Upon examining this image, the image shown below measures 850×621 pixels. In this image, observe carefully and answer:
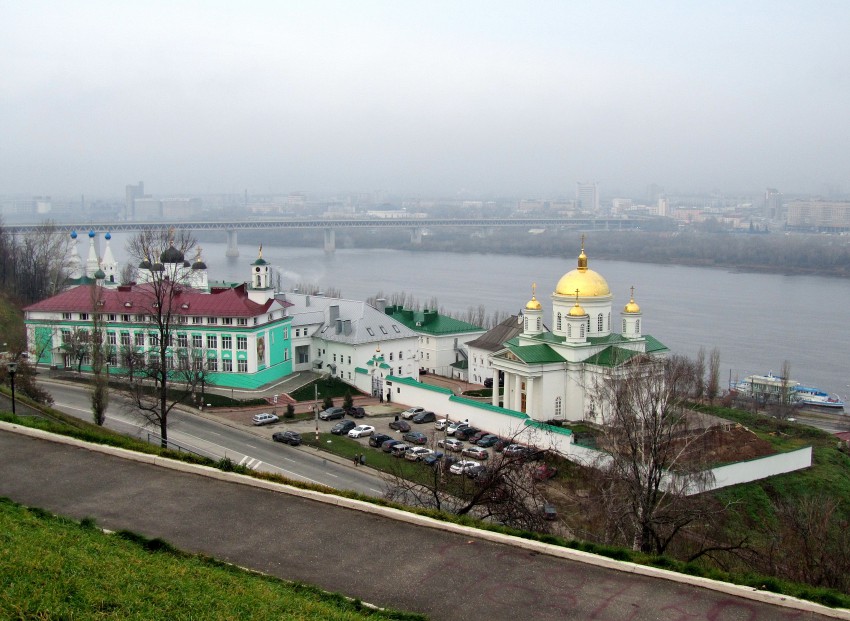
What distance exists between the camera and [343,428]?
39.9 ft

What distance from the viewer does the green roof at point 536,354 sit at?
42.3 ft

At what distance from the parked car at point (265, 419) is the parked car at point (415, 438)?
1.87 metres

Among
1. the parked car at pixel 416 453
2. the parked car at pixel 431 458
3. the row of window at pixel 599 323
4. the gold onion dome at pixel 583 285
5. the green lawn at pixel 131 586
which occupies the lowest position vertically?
the parked car at pixel 416 453

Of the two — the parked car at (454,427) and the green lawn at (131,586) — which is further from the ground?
the green lawn at (131,586)

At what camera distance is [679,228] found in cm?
7244

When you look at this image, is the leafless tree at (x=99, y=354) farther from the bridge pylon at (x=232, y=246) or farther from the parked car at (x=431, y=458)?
the bridge pylon at (x=232, y=246)

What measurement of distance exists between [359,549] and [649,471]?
358 centimetres

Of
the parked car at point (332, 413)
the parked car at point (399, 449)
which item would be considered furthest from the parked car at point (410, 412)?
the parked car at point (399, 449)

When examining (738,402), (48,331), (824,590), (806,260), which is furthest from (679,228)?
(824,590)

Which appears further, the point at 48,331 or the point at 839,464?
the point at 48,331

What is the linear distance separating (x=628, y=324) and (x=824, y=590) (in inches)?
372

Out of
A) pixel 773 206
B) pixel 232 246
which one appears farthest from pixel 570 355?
pixel 773 206

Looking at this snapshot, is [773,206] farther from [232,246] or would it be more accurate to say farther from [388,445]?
[388,445]

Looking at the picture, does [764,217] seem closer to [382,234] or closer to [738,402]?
[382,234]
